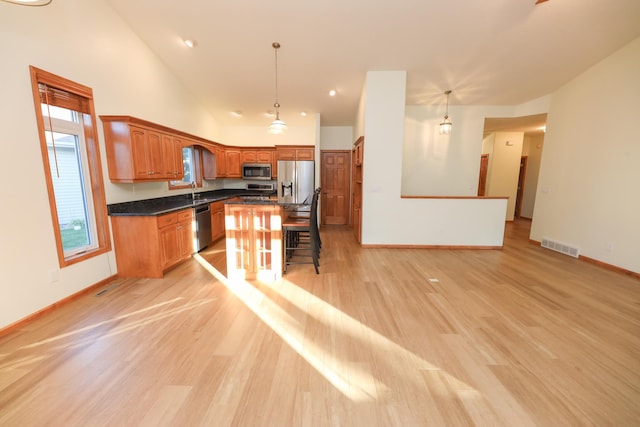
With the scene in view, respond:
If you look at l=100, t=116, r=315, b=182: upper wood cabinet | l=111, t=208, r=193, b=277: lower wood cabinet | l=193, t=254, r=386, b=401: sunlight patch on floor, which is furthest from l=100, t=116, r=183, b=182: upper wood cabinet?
l=193, t=254, r=386, b=401: sunlight patch on floor

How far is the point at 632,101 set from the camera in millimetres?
3510

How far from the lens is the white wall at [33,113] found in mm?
2158

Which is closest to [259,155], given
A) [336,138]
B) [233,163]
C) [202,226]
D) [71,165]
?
[233,163]

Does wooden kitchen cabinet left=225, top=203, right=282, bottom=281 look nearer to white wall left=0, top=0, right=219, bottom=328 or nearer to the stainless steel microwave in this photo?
white wall left=0, top=0, right=219, bottom=328

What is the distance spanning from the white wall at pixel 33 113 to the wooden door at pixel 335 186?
15.0ft

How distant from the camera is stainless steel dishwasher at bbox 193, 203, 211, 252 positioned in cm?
425

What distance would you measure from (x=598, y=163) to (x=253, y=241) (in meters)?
5.68

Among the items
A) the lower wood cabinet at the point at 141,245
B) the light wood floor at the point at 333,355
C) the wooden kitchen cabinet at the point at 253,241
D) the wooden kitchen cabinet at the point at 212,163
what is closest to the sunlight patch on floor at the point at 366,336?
the light wood floor at the point at 333,355

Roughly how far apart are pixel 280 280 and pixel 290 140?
4.71 m

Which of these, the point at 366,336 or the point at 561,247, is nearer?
the point at 366,336

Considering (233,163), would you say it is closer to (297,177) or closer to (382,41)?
(297,177)

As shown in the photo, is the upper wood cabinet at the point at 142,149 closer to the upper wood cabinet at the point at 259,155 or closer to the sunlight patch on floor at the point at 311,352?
the upper wood cabinet at the point at 259,155

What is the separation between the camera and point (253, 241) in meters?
3.27

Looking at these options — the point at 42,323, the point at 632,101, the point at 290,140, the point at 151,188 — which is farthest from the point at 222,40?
the point at 632,101
